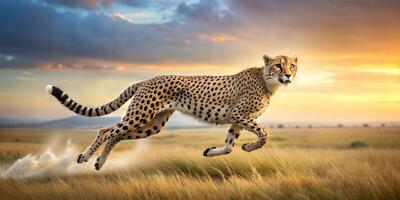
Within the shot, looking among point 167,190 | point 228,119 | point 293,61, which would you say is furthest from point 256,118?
point 167,190

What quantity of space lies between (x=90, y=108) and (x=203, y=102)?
5.79 ft

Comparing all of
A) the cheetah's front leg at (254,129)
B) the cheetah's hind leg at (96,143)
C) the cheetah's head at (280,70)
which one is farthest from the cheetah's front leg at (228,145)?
the cheetah's hind leg at (96,143)

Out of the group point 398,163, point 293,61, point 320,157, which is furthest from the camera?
point 320,157

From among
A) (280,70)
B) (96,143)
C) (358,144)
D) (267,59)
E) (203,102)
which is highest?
→ (267,59)

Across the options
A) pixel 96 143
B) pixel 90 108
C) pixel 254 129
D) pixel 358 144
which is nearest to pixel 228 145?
pixel 254 129

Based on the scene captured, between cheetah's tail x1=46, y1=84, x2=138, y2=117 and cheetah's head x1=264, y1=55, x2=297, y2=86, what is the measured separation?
2036 mm

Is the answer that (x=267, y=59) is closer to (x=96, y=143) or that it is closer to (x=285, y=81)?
(x=285, y=81)

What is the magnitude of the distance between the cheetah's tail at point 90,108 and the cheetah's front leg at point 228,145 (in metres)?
1.48

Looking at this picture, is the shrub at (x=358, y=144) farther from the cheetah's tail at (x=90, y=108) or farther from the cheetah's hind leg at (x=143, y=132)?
the cheetah's tail at (x=90, y=108)

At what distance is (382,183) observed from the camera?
5977 mm

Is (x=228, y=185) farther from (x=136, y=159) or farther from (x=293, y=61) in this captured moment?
(x=136, y=159)

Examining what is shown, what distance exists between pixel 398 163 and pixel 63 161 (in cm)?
523

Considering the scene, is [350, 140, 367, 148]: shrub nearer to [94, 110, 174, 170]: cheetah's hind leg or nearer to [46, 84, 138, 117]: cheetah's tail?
[94, 110, 174, 170]: cheetah's hind leg

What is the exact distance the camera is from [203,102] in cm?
845
